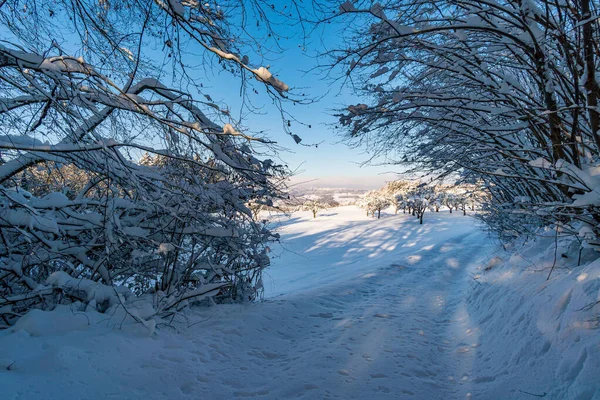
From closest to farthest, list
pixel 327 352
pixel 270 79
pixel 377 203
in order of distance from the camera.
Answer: pixel 270 79 → pixel 327 352 → pixel 377 203

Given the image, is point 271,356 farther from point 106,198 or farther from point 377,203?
point 377,203

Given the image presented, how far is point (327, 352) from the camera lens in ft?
12.4

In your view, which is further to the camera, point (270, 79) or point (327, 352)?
point (327, 352)

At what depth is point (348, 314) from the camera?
5.59 meters

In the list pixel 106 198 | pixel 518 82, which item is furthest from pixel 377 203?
pixel 106 198

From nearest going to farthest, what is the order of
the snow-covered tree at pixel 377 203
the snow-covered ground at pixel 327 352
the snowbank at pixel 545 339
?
1. the snowbank at pixel 545 339
2. the snow-covered ground at pixel 327 352
3. the snow-covered tree at pixel 377 203

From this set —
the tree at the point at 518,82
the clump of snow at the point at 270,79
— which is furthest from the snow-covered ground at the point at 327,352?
the clump of snow at the point at 270,79

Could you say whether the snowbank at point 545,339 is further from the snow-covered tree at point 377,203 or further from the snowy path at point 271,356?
the snow-covered tree at point 377,203

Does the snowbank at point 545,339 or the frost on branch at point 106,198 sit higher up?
the frost on branch at point 106,198

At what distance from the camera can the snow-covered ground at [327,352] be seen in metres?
2.43

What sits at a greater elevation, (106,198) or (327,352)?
(106,198)

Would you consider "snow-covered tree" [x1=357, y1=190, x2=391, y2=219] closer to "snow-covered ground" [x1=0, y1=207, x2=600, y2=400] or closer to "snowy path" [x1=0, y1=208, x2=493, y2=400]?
"snowy path" [x1=0, y1=208, x2=493, y2=400]

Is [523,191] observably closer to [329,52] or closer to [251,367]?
[329,52]

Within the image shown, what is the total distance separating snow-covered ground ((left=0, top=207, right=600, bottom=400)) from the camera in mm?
2432
